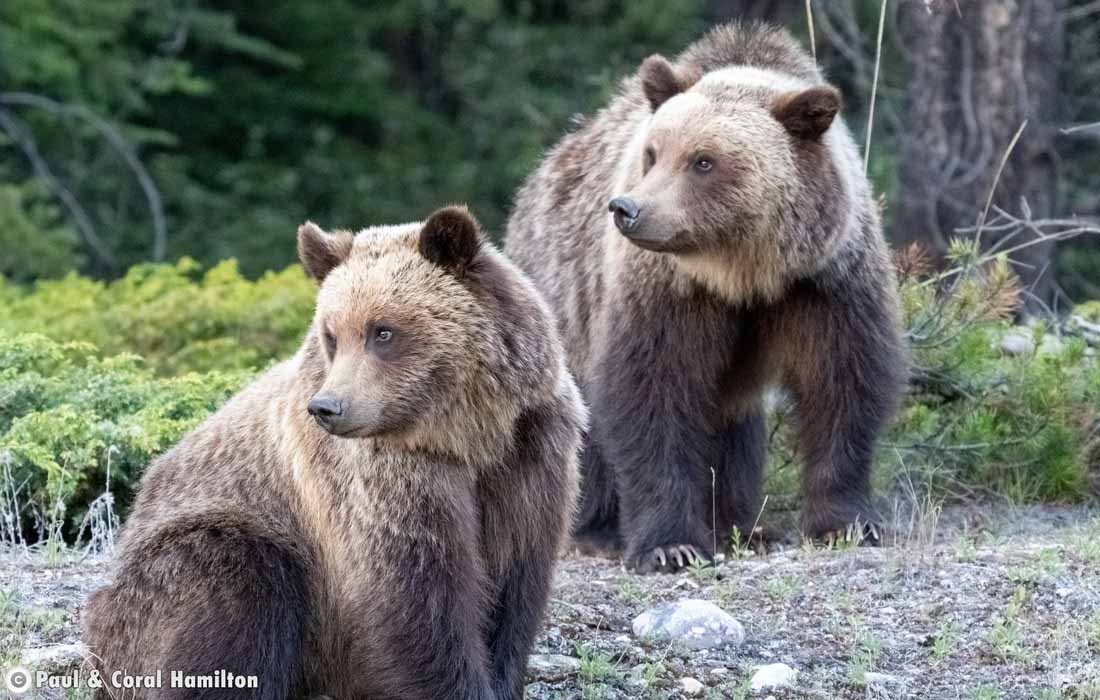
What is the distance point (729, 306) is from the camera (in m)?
7.50

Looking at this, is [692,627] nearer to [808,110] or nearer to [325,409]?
[325,409]

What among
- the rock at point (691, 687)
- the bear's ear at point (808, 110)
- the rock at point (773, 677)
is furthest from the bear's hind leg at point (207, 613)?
the bear's ear at point (808, 110)

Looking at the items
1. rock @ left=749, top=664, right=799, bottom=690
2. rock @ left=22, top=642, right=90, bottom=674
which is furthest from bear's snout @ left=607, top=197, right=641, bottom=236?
rock @ left=22, top=642, right=90, bottom=674

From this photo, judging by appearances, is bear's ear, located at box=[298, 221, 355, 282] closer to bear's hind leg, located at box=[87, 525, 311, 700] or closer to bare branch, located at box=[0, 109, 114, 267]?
bear's hind leg, located at box=[87, 525, 311, 700]

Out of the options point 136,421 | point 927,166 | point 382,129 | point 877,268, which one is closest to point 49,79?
point 382,129

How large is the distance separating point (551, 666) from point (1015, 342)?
4.26 meters

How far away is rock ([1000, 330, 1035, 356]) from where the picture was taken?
30.5ft

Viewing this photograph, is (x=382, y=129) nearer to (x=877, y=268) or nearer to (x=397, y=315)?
(x=877, y=268)

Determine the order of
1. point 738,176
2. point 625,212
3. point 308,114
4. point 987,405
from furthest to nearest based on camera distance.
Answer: point 308,114 → point 987,405 → point 738,176 → point 625,212

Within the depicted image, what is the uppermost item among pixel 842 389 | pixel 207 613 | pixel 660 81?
pixel 660 81

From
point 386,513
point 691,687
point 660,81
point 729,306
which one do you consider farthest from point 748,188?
point 386,513

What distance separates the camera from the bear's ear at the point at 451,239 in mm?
5359

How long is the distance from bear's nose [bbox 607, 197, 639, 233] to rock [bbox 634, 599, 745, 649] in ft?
5.06

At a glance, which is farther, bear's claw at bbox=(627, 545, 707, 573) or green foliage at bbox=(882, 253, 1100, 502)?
green foliage at bbox=(882, 253, 1100, 502)
